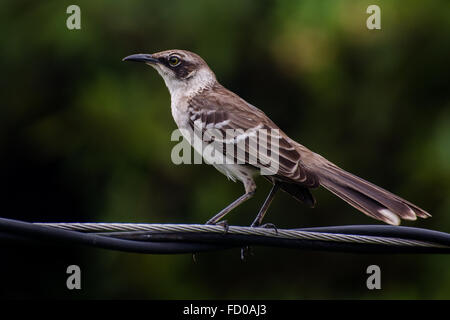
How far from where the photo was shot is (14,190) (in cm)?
840

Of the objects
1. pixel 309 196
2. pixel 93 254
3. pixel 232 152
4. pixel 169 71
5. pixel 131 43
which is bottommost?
pixel 93 254

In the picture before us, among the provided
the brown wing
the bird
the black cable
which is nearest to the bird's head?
the bird

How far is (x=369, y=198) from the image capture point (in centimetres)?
469

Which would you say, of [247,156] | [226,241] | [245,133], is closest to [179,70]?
[245,133]

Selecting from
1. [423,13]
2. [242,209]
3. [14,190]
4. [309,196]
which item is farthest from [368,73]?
[14,190]

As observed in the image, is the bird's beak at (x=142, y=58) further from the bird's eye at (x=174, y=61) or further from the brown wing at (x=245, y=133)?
the brown wing at (x=245, y=133)

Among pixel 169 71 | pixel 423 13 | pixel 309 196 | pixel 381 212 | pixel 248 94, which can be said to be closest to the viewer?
pixel 381 212

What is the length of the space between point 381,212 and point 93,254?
4.25 m

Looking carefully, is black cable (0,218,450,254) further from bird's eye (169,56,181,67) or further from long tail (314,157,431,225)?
bird's eye (169,56,181,67)

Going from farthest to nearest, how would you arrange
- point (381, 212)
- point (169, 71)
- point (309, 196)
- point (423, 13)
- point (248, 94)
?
point (248, 94), point (423, 13), point (169, 71), point (309, 196), point (381, 212)

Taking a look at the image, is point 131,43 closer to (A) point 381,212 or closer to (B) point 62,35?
(B) point 62,35

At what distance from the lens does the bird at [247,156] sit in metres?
4.66

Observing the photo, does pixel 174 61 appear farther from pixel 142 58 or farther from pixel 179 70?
pixel 142 58

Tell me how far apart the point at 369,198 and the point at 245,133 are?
110 centimetres
